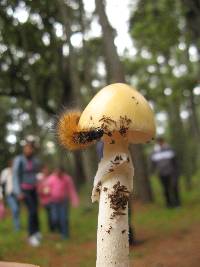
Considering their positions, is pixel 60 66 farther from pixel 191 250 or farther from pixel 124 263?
pixel 124 263

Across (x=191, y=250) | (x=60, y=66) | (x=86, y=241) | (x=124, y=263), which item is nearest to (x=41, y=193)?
(x=86, y=241)

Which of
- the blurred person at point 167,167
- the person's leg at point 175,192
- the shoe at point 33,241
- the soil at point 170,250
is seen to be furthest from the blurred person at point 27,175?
the person's leg at point 175,192

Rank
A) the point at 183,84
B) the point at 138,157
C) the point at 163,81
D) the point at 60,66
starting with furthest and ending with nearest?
the point at 60,66 → the point at 163,81 → the point at 138,157 → the point at 183,84

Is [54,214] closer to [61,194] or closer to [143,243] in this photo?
[61,194]

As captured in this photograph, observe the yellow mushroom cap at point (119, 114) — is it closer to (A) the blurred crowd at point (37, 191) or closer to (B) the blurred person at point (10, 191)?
(A) the blurred crowd at point (37, 191)

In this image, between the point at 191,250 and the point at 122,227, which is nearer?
the point at 122,227

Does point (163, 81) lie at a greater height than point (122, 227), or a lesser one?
greater

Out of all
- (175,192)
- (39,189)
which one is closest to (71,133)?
(39,189)
